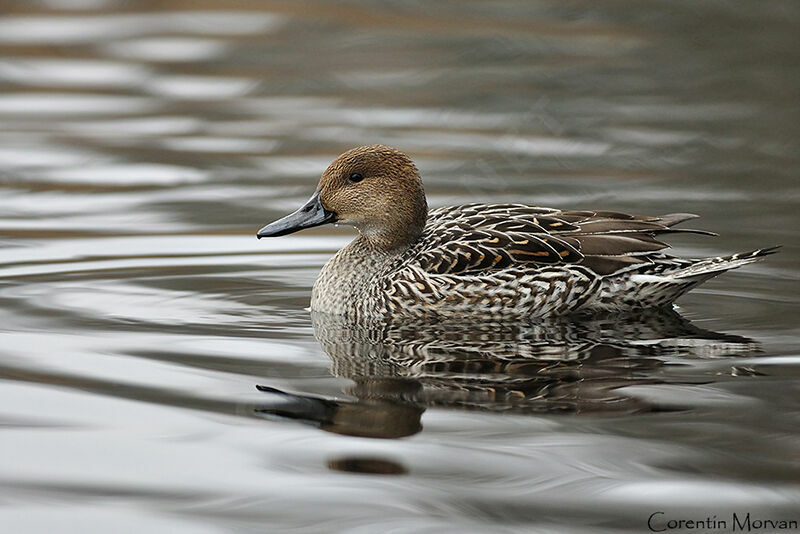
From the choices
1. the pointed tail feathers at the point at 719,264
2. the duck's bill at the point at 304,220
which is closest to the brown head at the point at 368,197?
the duck's bill at the point at 304,220

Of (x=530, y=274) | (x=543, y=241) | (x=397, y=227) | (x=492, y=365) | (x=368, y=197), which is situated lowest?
(x=492, y=365)

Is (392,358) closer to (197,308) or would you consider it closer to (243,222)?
(197,308)

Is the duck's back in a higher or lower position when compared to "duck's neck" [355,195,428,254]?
lower

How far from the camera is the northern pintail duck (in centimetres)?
805

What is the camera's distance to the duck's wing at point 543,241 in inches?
318

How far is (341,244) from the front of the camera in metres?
10.2

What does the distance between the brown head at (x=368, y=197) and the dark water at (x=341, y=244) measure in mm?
568

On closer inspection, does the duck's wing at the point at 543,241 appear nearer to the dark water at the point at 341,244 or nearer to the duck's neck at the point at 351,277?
the duck's neck at the point at 351,277

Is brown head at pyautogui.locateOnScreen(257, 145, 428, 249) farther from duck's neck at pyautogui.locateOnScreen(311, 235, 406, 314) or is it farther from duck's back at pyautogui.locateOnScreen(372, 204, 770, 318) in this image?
duck's back at pyautogui.locateOnScreen(372, 204, 770, 318)

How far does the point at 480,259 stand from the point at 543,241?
1.26ft

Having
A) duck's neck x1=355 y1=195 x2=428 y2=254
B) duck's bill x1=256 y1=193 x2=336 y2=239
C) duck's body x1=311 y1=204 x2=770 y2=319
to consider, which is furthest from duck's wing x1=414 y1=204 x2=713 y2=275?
duck's bill x1=256 y1=193 x2=336 y2=239

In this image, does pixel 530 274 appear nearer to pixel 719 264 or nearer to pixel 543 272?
pixel 543 272

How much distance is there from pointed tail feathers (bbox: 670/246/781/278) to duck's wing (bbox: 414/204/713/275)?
0.25m

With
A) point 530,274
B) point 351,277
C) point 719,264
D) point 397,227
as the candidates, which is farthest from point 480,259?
point 719,264
